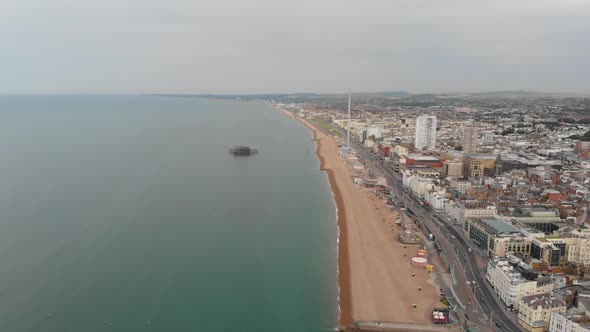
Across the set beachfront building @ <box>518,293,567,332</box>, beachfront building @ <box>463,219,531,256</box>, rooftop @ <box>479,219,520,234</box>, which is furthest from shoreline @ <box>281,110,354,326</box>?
rooftop @ <box>479,219,520,234</box>

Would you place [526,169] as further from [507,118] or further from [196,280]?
[507,118]

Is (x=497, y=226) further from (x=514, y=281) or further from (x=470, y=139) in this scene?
(x=470, y=139)

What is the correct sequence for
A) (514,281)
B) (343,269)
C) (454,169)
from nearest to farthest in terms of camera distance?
(514,281), (343,269), (454,169)

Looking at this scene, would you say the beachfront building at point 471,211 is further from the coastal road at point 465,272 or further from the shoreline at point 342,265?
the shoreline at point 342,265

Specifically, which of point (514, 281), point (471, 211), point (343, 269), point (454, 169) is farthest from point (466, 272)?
point (454, 169)

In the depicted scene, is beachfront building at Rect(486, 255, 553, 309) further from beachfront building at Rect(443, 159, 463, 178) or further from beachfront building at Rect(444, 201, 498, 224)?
beachfront building at Rect(443, 159, 463, 178)

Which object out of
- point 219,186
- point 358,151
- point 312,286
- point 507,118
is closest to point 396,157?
point 358,151
